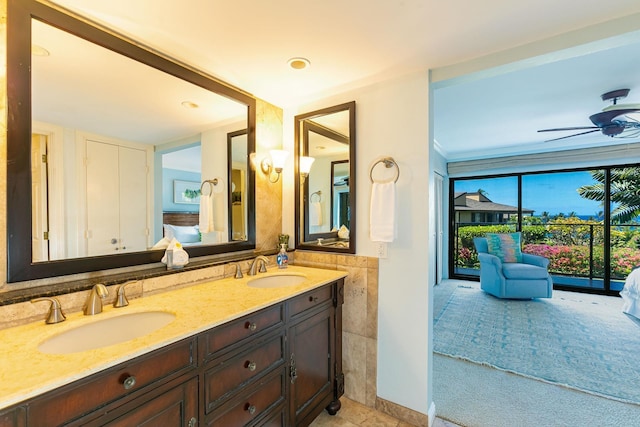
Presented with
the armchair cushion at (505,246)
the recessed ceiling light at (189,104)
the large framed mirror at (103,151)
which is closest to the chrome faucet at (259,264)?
the large framed mirror at (103,151)

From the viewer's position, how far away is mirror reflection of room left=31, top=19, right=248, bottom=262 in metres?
1.29

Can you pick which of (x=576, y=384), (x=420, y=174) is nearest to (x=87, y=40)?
(x=420, y=174)

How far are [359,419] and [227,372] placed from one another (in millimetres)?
1174

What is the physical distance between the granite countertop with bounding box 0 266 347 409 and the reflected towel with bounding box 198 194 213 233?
379 mm

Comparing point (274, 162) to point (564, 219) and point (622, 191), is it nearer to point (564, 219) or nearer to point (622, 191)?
point (564, 219)

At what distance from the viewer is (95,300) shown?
125 centimetres

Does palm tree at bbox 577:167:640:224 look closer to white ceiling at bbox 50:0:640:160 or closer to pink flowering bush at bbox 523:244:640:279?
pink flowering bush at bbox 523:244:640:279

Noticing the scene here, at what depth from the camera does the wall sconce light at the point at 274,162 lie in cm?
231

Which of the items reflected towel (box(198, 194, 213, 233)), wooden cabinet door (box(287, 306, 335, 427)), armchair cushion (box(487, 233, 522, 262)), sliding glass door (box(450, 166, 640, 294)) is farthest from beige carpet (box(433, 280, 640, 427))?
sliding glass door (box(450, 166, 640, 294))

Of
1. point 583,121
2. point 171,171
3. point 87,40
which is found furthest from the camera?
point 583,121

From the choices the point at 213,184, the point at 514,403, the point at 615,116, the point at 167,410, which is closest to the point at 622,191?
the point at 615,116

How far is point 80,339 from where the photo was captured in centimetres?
116

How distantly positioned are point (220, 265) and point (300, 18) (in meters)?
1.51

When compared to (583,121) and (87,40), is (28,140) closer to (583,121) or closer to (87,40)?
(87,40)
